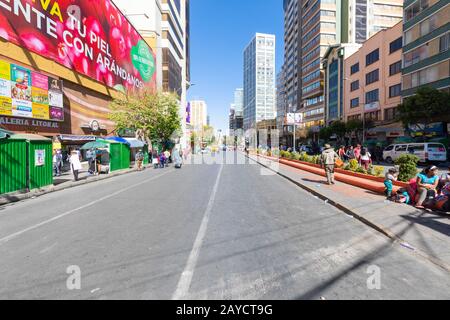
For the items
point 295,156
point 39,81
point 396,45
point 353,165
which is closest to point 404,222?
point 353,165

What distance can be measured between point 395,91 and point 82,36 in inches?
1594

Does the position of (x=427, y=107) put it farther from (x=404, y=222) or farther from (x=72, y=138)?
(x=72, y=138)

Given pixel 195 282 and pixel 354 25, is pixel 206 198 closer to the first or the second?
Answer: pixel 195 282

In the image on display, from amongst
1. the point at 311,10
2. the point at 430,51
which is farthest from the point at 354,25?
the point at 430,51

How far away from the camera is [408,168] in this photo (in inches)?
362

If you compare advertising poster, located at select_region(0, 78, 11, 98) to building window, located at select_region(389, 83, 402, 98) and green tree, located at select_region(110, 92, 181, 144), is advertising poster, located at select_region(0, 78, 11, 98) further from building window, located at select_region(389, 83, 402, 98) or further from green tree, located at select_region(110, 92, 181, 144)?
building window, located at select_region(389, 83, 402, 98)

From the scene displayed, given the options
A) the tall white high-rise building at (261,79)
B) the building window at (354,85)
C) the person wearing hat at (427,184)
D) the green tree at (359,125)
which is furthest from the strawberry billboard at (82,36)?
the tall white high-rise building at (261,79)

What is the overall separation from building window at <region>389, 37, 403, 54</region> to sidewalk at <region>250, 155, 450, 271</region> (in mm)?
37372

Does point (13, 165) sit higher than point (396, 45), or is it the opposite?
point (396, 45)

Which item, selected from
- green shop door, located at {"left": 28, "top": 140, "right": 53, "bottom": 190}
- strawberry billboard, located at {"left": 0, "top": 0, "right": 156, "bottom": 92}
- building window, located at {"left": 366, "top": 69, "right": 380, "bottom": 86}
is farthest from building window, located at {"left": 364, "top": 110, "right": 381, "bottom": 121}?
green shop door, located at {"left": 28, "top": 140, "right": 53, "bottom": 190}

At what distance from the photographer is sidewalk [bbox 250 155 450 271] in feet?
14.1

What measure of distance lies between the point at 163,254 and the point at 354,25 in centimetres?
7780

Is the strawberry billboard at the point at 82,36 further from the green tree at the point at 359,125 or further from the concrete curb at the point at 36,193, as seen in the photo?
the green tree at the point at 359,125

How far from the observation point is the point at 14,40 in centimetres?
1650
